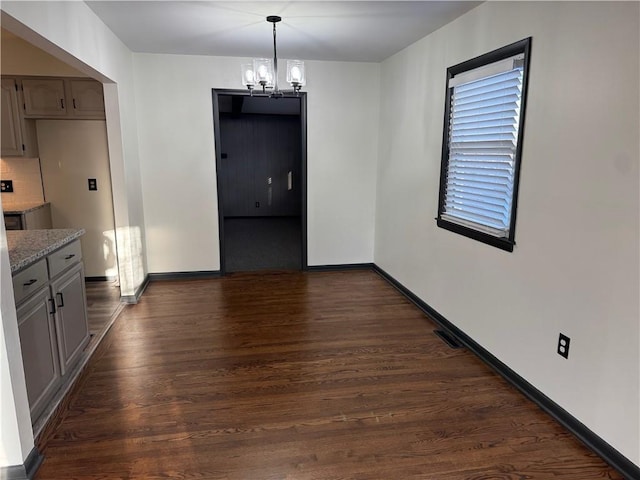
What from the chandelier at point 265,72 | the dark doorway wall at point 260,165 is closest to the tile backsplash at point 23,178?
the chandelier at point 265,72

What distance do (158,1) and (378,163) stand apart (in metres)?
2.97

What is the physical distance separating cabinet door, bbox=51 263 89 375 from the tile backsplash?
2.11m

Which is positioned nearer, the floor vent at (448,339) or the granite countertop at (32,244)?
the granite countertop at (32,244)

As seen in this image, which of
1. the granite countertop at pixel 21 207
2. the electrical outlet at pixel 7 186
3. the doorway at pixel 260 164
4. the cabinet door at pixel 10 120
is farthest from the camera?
the doorway at pixel 260 164

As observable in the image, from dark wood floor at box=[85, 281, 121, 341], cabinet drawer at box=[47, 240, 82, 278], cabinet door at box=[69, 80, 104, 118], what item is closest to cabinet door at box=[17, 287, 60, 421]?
cabinet drawer at box=[47, 240, 82, 278]

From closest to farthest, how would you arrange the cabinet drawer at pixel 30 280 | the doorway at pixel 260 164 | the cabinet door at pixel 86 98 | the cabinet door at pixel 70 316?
the cabinet drawer at pixel 30 280 → the cabinet door at pixel 70 316 → the cabinet door at pixel 86 98 → the doorway at pixel 260 164

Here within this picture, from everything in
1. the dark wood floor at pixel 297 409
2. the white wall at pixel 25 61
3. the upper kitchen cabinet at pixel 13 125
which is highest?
the white wall at pixel 25 61

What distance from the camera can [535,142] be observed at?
97.9 inches

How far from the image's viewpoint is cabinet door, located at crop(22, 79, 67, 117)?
4.13 meters

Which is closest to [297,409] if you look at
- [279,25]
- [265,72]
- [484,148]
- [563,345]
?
[563,345]

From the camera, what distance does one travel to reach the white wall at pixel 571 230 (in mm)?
1920

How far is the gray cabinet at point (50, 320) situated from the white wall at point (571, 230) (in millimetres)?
2792

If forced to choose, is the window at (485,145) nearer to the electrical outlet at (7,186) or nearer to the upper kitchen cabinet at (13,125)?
the upper kitchen cabinet at (13,125)

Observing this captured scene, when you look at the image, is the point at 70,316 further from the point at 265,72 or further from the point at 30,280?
the point at 265,72
